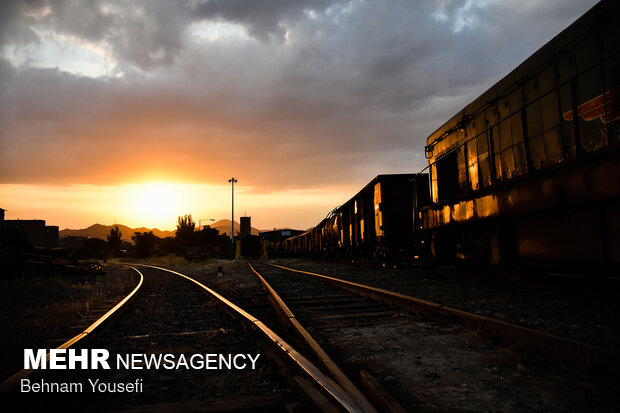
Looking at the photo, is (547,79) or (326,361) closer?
(326,361)

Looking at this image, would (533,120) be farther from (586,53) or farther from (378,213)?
(378,213)

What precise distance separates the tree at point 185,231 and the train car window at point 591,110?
71.8 meters

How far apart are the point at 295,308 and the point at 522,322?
3.14 m

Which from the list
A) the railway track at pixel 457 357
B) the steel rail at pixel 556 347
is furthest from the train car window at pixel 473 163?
the steel rail at pixel 556 347

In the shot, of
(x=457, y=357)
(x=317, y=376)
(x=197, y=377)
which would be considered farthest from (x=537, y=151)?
(x=197, y=377)

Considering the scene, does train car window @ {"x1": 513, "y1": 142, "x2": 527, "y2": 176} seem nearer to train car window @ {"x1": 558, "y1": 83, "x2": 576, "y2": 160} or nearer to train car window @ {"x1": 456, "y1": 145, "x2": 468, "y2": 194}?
train car window @ {"x1": 558, "y1": 83, "x2": 576, "y2": 160}

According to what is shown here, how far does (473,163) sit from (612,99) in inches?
135

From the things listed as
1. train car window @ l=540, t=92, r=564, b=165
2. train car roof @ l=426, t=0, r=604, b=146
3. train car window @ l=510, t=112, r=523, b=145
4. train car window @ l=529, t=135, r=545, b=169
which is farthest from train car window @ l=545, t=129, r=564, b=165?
train car roof @ l=426, t=0, r=604, b=146

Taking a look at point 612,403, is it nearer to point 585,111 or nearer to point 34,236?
point 585,111

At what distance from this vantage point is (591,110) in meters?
4.94

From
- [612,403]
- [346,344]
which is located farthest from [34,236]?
[612,403]

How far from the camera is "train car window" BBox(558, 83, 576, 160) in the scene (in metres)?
5.28

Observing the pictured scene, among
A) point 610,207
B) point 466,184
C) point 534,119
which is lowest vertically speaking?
point 610,207

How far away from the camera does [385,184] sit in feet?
41.8
